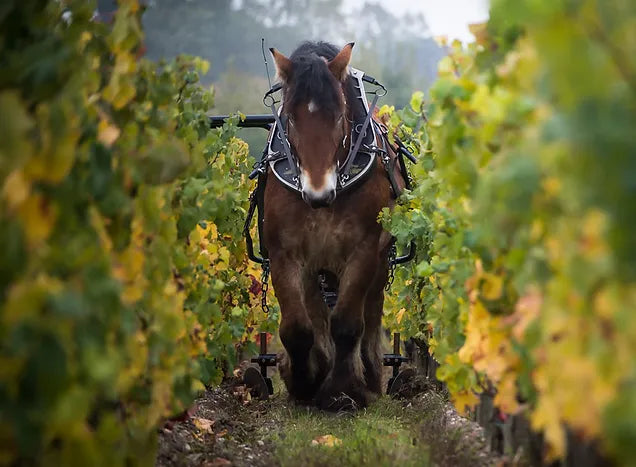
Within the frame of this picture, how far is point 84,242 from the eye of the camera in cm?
245

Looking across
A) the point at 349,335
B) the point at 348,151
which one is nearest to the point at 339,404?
the point at 349,335

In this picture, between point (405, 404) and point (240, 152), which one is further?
point (240, 152)

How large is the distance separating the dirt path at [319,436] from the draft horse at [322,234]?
27cm

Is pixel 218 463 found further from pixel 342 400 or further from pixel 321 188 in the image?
pixel 342 400

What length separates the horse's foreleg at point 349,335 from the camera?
6.72 m

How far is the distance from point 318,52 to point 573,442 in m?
4.46

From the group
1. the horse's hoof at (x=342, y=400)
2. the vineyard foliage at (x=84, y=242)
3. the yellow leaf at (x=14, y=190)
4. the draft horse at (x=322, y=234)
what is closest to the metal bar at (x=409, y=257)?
the draft horse at (x=322, y=234)

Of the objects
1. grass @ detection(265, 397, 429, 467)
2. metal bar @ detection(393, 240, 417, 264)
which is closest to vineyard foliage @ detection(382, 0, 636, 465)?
grass @ detection(265, 397, 429, 467)

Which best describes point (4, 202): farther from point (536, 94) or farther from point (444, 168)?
point (444, 168)

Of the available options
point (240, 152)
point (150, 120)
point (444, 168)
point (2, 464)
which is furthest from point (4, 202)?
point (240, 152)

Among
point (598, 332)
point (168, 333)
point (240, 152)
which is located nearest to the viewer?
point (598, 332)

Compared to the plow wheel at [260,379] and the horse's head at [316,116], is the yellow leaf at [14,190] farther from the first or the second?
the plow wheel at [260,379]

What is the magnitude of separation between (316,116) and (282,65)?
1.56 feet

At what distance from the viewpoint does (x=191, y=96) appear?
539cm
